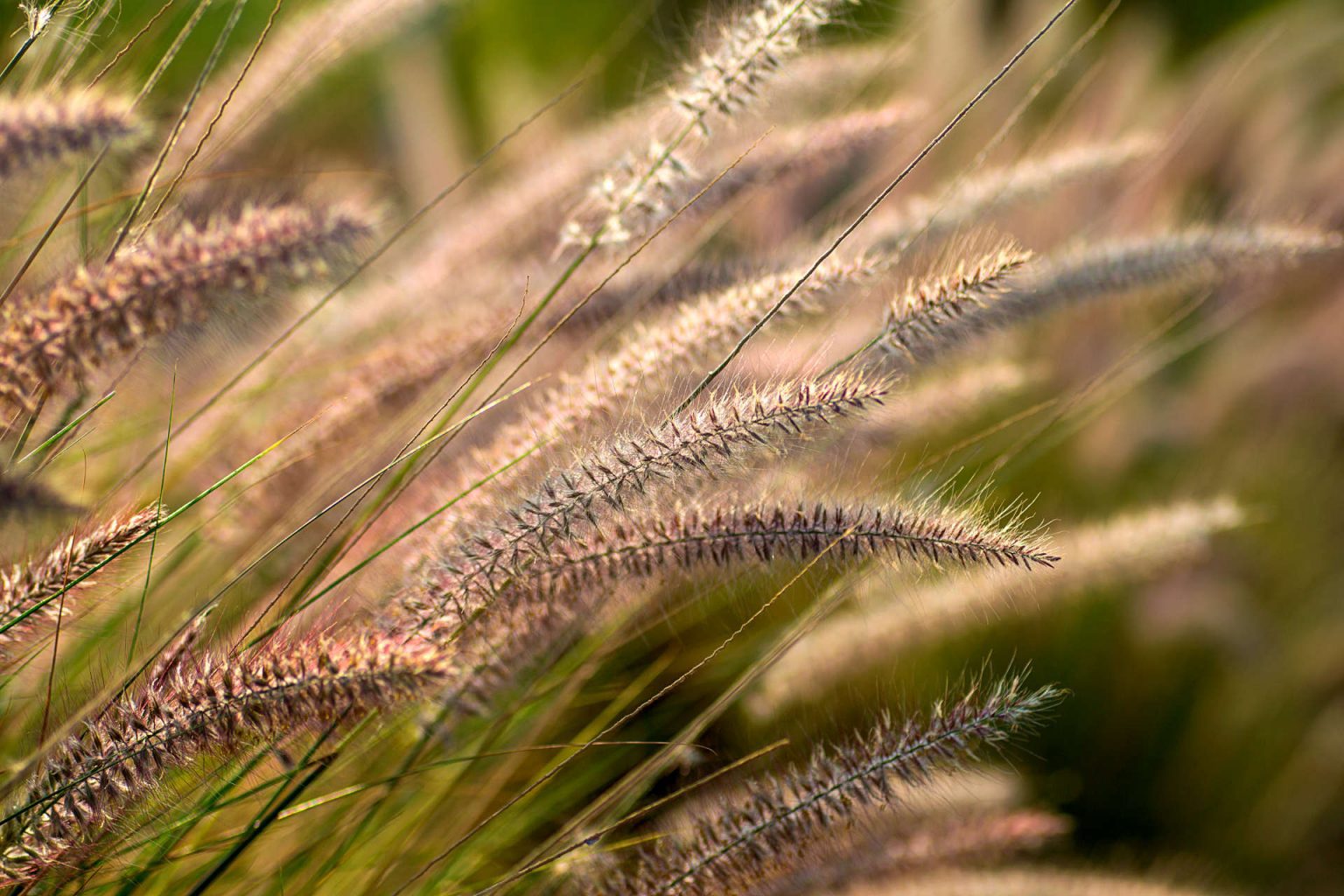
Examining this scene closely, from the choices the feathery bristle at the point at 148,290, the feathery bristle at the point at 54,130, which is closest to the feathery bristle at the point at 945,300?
the feathery bristle at the point at 148,290

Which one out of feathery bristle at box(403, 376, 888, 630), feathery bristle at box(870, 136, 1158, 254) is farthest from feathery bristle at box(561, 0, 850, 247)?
feathery bristle at box(870, 136, 1158, 254)

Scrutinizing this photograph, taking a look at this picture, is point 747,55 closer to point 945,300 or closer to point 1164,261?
point 945,300

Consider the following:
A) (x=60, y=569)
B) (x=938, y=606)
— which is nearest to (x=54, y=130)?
(x=60, y=569)

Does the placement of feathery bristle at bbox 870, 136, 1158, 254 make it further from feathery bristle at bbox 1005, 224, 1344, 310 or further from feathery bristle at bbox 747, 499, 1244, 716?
feathery bristle at bbox 747, 499, 1244, 716

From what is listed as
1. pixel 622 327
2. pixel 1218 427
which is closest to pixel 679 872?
pixel 622 327

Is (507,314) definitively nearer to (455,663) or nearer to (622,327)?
(622,327)
